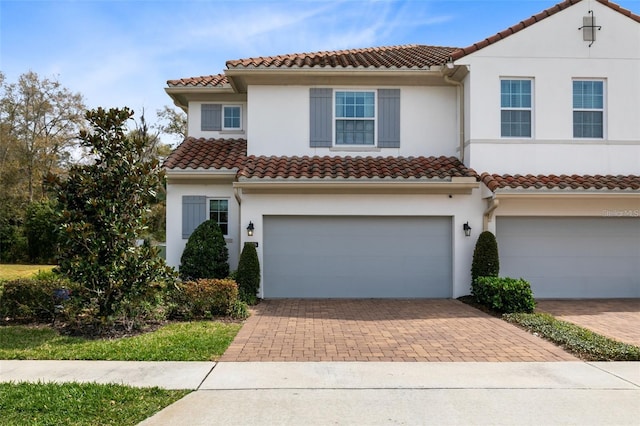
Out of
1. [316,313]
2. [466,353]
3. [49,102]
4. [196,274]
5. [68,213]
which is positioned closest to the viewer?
[466,353]

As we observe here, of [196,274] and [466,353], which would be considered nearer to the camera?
[466,353]

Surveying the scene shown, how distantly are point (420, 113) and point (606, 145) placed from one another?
192 inches

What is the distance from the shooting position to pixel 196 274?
38.5 feet

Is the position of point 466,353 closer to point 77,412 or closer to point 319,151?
point 77,412

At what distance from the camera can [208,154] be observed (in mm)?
13742

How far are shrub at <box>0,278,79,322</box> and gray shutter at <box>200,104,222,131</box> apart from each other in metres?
7.47

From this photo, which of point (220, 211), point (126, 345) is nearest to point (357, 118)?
point (220, 211)

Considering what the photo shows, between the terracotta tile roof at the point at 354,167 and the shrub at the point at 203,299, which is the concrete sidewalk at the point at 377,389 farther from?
the terracotta tile roof at the point at 354,167

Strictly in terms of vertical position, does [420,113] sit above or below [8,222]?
above

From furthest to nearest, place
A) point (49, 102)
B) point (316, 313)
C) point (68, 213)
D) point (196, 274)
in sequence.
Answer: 1. point (49, 102)
2. point (196, 274)
3. point (316, 313)
4. point (68, 213)

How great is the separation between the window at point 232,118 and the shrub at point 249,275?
534 cm

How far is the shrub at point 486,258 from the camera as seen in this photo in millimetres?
11383

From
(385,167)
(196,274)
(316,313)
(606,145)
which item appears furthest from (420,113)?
(196,274)

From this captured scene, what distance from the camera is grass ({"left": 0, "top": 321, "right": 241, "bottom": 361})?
6828 millimetres
